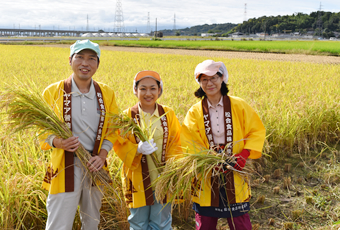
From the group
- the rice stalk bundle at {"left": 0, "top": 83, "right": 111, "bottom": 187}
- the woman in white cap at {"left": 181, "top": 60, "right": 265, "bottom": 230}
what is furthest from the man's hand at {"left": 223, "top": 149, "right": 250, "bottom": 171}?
the rice stalk bundle at {"left": 0, "top": 83, "right": 111, "bottom": 187}

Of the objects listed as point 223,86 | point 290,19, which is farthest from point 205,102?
point 290,19

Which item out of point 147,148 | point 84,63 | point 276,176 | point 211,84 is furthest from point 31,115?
point 276,176

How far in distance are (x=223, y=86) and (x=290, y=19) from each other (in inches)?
3792

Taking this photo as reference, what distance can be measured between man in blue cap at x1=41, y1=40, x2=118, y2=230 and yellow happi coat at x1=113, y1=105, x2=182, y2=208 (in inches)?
4.7

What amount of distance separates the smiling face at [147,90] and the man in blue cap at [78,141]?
0.21m

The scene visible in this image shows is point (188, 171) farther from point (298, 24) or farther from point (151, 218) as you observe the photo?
point (298, 24)

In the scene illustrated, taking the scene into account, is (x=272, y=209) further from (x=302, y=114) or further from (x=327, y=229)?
(x=302, y=114)

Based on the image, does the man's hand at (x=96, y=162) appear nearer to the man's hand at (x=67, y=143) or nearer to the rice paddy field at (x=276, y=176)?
the man's hand at (x=67, y=143)

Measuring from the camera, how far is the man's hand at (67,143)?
1.68 m

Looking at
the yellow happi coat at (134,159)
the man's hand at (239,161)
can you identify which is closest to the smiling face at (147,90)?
the yellow happi coat at (134,159)

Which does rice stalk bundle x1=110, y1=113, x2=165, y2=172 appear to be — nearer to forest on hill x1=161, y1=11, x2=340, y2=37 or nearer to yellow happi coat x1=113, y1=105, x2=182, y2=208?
yellow happi coat x1=113, y1=105, x2=182, y2=208

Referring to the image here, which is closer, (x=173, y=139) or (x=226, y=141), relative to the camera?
(x=226, y=141)

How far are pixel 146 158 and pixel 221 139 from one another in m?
0.55

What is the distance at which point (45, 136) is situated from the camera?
1.76m
